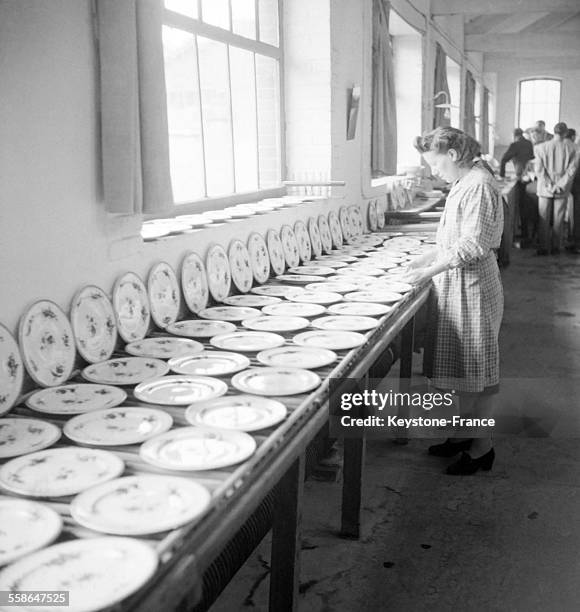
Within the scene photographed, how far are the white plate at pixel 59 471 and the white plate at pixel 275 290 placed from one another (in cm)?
185

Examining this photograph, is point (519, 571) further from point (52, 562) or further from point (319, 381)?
point (52, 562)

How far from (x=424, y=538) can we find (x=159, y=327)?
1.30 metres

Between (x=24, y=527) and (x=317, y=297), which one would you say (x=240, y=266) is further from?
→ (x=24, y=527)

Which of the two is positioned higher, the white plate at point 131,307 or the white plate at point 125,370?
the white plate at point 131,307

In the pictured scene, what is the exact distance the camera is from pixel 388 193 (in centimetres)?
670

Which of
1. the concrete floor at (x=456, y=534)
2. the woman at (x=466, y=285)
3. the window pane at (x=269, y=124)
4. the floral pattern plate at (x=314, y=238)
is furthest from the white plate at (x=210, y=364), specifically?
the window pane at (x=269, y=124)

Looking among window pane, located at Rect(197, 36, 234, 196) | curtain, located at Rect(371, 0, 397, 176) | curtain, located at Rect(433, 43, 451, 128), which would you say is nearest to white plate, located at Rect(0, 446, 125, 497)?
window pane, located at Rect(197, 36, 234, 196)

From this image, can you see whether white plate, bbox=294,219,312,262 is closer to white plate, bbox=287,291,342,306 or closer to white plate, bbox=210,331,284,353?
white plate, bbox=287,291,342,306

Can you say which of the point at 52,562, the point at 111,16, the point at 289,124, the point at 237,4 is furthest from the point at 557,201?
the point at 52,562

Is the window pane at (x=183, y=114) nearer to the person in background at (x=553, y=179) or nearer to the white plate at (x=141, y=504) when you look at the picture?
the white plate at (x=141, y=504)

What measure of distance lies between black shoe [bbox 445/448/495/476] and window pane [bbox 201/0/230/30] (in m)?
2.68

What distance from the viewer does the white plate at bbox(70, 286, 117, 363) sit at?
7.84ft

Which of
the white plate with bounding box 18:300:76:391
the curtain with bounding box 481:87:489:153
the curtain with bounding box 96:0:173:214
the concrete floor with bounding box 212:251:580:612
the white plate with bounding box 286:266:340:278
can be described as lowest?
the concrete floor with bounding box 212:251:580:612

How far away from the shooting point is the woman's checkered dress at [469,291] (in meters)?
3.00
